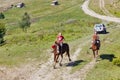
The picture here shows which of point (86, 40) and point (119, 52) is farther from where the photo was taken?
point (86, 40)

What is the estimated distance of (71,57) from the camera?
38875 mm

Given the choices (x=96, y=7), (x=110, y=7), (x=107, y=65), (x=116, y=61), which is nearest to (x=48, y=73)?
(x=107, y=65)

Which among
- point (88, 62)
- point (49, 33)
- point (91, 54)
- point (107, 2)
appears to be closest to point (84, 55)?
point (91, 54)

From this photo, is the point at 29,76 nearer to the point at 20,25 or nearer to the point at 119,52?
the point at 119,52

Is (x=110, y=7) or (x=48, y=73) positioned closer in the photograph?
(x=48, y=73)

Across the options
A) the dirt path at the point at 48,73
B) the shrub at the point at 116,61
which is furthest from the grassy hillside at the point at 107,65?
the dirt path at the point at 48,73

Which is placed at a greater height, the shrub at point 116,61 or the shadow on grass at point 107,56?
the shrub at point 116,61

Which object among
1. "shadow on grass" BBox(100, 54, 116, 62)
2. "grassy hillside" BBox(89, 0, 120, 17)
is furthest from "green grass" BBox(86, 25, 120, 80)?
"grassy hillside" BBox(89, 0, 120, 17)

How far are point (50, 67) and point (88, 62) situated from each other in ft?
14.1

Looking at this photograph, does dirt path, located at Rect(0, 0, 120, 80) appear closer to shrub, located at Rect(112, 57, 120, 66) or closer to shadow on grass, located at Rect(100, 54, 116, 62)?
shadow on grass, located at Rect(100, 54, 116, 62)

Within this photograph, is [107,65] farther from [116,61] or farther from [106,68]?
[116,61]

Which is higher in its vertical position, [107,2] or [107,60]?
[107,60]

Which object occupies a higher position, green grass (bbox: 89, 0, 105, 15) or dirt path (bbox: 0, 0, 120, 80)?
dirt path (bbox: 0, 0, 120, 80)

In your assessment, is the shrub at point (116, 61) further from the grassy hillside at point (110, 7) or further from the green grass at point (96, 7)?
the green grass at point (96, 7)
